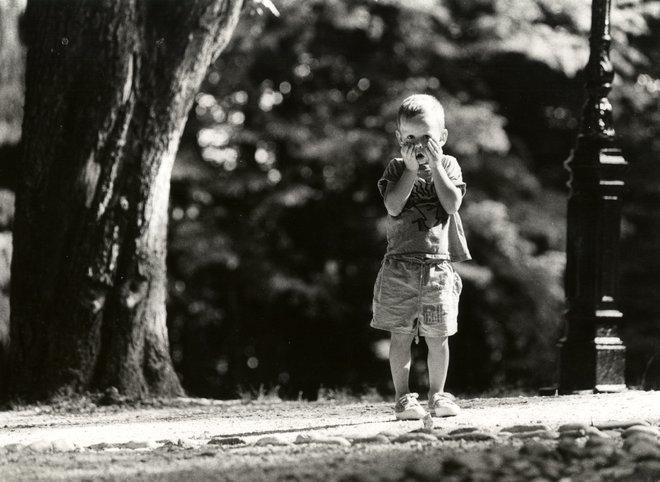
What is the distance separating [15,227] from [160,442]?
3.21 metres

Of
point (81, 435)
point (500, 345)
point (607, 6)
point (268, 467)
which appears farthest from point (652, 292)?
point (268, 467)

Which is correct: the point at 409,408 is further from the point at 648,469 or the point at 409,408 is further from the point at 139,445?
the point at 648,469

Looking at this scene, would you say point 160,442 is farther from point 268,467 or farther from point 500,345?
point 500,345

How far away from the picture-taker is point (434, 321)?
6562 mm

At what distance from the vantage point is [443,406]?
657 cm

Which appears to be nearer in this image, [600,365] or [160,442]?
[160,442]

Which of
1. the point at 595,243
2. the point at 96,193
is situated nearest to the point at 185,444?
the point at 96,193

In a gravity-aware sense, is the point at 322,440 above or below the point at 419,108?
below

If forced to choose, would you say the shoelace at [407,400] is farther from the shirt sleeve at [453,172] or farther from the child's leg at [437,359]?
the shirt sleeve at [453,172]

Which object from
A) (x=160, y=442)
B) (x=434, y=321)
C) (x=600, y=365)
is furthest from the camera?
(x=600, y=365)

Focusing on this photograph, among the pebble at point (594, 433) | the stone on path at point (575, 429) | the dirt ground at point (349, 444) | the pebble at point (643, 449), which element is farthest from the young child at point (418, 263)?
the pebble at point (643, 449)

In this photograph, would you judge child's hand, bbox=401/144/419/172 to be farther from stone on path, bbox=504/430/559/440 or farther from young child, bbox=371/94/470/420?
stone on path, bbox=504/430/559/440

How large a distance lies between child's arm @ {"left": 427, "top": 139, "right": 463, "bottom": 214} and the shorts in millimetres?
344

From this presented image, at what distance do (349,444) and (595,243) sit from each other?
→ 3508mm
